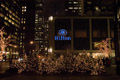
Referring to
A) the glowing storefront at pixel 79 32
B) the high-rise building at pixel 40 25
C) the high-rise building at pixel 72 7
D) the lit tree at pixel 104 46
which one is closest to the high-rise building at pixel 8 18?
the glowing storefront at pixel 79 32

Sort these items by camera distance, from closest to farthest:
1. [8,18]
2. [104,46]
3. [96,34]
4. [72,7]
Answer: [104,46] < [96,34] < [8,18] < [72,7]

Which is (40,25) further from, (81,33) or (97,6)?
(81,33)

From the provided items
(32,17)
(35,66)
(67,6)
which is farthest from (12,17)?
(35,66)

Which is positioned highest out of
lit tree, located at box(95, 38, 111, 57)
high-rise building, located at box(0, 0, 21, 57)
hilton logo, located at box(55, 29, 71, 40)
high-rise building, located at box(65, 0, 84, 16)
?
high-rise building, located at box(65, 0, 84, 16)

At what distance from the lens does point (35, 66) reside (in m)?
17.2

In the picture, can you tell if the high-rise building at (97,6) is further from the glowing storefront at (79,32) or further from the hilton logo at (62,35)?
the hilton logo at (62,35)

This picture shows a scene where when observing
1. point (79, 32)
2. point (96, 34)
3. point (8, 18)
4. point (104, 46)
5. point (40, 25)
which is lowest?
point (104, 46)

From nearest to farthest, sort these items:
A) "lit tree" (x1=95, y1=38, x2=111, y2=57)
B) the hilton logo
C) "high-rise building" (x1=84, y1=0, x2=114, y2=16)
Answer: "lit tree" (x1=95, y1=38, x2=111, y2=57)
the hilton logo
"high-rise building" (x1=84, y1=0, x2=114, y2=16)

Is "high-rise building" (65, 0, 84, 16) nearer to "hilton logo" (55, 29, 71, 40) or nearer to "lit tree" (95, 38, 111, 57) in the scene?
"hilton logo" (55, 29, 71, 40)

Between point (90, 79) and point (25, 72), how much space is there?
7.32m

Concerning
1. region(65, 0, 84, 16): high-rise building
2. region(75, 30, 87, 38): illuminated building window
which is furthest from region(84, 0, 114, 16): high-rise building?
region(65, 0, 84, 16): high-rise building

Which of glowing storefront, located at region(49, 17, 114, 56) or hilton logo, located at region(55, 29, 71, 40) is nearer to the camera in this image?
glowing storefront, located at region(49, 17, 114, 56)

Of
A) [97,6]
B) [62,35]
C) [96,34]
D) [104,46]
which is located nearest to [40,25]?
[97,6]

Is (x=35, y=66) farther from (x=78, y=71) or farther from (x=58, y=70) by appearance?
(x=78, y=71)
